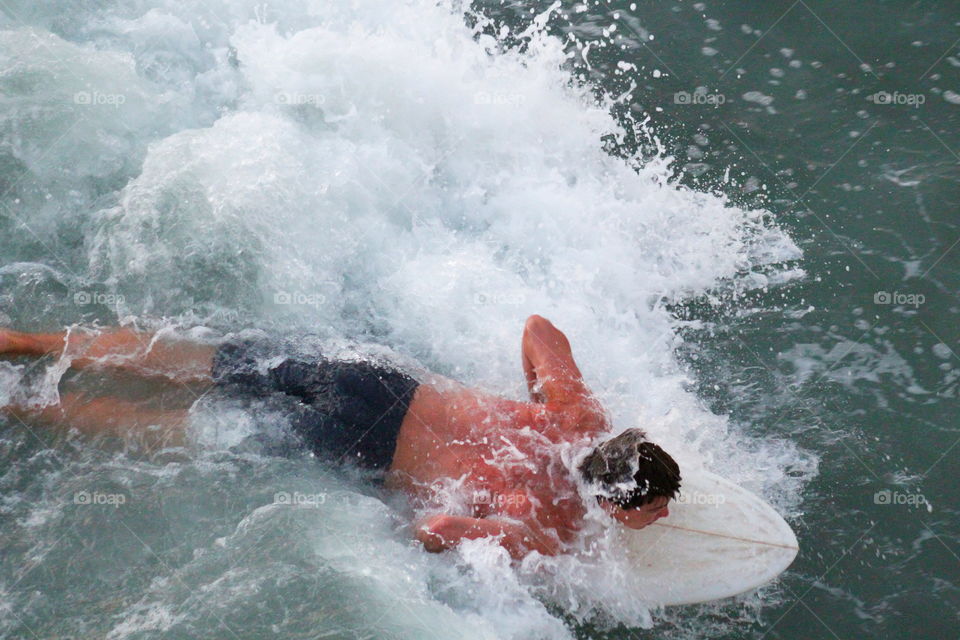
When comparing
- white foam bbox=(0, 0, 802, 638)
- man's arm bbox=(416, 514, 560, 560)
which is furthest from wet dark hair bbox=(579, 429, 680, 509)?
white foam bbox=(0, 0, 802, 638)

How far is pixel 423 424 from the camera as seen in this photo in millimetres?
4094

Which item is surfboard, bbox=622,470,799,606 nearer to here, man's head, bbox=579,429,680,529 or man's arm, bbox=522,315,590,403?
man's head, bbox=579,429,680,529

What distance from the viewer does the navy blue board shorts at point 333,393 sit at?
4.09 metres

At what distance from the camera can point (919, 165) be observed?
5812 millimetres

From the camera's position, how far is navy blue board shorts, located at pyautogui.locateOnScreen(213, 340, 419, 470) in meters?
4.09

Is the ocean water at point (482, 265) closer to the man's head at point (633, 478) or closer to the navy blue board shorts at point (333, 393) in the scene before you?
the navy blue board shorts at point (333, 393)

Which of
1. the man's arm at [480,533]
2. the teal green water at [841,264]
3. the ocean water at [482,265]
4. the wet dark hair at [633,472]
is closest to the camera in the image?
the wet dark hair at [633,472]

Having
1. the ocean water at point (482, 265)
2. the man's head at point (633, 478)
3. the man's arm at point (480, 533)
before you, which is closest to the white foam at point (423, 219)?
the ocean water at point (482, 265)

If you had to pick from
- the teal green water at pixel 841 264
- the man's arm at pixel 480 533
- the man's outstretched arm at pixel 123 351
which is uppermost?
the teal green water at pixel 841 264

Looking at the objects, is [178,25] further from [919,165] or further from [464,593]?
[919,165]

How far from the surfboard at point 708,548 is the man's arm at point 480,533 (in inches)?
21.1

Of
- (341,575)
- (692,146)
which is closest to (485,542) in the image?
(341,575)

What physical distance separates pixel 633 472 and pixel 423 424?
1088 mm

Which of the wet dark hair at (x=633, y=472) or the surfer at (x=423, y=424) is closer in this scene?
the wet dark hair at (x=633, y=472)
